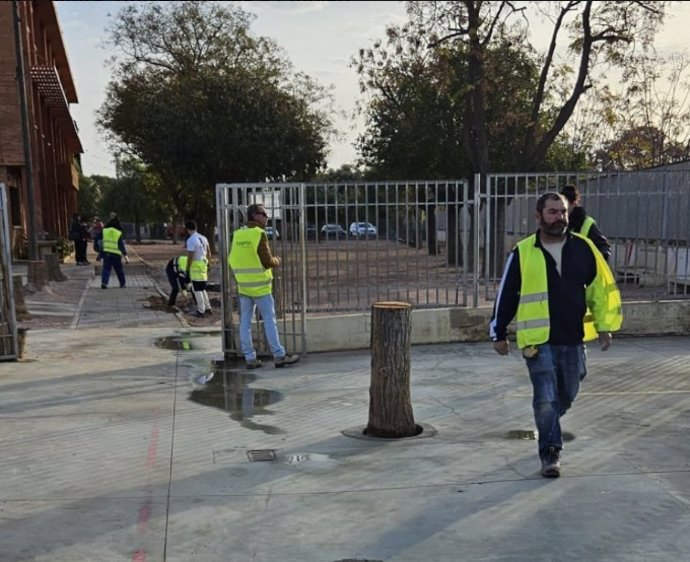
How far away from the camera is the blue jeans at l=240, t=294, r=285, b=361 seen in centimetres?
777

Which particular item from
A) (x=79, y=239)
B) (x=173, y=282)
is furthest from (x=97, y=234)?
(x=173, y=282)

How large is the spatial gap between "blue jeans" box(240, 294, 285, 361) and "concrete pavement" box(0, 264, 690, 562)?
297 mm

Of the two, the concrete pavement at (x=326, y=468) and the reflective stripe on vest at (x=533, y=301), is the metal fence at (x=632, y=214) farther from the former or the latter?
the reflective stripe on vest at (x=533, y=301)

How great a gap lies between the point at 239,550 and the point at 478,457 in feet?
6.47

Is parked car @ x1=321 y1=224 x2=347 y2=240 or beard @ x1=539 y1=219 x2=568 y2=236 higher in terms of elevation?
beard @ x1=539 y1=219 x2=568 y2=236

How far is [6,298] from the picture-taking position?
8109 mm

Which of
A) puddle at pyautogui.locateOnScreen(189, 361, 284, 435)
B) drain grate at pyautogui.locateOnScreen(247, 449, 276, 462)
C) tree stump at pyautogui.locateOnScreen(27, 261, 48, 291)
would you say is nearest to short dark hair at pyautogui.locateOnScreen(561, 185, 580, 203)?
puddle at pyautogui.locateOnScreen(189, 361, 284, 435)

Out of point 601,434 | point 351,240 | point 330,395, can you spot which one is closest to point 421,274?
point 351,240

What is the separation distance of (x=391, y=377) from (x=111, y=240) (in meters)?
12.3

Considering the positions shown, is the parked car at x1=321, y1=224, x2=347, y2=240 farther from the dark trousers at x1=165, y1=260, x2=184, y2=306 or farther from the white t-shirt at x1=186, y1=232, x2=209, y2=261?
the dark trousers at x1=165, y1=260, x2=184, y2=306

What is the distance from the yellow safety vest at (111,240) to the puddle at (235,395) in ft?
30.5

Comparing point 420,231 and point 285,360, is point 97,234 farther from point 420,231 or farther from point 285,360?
point 285,360

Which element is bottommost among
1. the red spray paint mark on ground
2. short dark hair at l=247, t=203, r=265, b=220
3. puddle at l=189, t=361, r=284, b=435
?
puddle at l=189, t=361, r=284, b=435

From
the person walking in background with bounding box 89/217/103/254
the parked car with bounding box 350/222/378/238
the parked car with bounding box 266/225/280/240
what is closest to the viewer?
the parked car with bounding box 266/225/280/240
